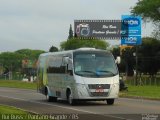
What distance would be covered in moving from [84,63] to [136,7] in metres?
79.0

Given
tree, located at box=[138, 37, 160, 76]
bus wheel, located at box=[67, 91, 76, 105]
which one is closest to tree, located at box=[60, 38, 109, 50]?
tree, located at box=[138, 37, 160, 76]

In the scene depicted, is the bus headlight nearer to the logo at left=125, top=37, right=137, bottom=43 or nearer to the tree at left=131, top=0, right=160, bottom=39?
the logo at left=125, top=37, right=137, bottom=43

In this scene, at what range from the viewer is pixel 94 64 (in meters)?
28.7

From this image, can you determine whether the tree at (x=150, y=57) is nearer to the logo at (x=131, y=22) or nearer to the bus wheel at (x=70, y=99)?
the logo at (x=131, y=22)

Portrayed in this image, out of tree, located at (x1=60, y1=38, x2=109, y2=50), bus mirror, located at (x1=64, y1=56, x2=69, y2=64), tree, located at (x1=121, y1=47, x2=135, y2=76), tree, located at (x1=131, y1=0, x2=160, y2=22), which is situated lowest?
bus mirror, located at (x1=64, y1=56, x2=69, y2=64)

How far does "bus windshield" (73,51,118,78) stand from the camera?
28.4 m

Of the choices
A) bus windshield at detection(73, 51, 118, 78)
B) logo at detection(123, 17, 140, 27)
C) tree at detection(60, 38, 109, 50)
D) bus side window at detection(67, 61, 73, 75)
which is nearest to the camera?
bus windshield at detection(73, 51, 118, 78)

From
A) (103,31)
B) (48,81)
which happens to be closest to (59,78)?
(48,81)

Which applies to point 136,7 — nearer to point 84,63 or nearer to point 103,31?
point 103,31

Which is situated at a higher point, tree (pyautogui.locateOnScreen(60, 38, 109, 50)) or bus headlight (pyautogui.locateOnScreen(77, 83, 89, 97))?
tree (pyautogui.locateOnScreen(60, 38, 109, 50))

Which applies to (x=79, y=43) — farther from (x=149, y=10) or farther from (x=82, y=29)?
(x=82, y=29)

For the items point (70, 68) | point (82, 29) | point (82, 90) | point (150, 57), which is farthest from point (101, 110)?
point (150, 57)

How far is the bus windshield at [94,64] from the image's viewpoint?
28377 millimetres

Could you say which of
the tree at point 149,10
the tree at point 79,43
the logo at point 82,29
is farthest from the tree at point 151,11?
the tree at point 79,43
